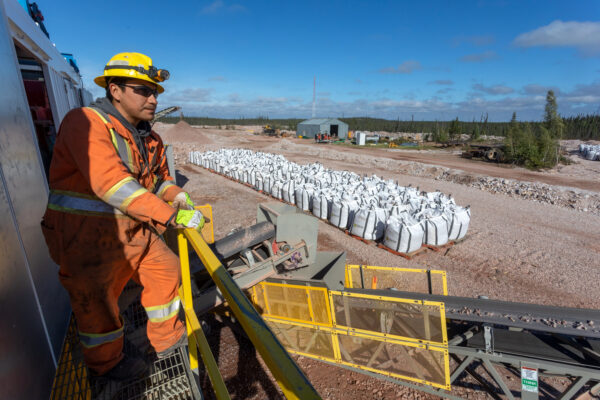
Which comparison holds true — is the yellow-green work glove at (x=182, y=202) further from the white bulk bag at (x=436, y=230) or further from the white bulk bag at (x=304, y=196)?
the white bulk bag at (x=304, y=196)

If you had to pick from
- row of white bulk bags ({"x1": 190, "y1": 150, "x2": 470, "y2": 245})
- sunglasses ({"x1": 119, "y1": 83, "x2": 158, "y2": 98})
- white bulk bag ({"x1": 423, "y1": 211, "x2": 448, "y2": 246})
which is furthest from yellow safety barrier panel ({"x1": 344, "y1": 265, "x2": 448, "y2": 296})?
sunglasses ({"x1": 119, "y1": 83, "x2": 158, "y2": 98})

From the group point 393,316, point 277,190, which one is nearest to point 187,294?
point 393,316

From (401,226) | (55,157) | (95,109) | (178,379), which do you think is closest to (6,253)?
(55,157)

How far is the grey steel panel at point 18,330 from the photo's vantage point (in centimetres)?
125

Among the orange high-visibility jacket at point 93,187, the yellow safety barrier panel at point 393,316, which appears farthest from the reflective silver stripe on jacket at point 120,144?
the yellow safety barrier panel at point 393,316

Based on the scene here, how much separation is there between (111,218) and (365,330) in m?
2.49

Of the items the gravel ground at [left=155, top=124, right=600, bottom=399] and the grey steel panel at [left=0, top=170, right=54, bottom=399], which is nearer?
the grey steel panel at [left=0, top=170, right=54, bottom=399]

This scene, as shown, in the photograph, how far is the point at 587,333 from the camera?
7.93ft

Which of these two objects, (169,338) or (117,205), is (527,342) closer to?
(169,338)

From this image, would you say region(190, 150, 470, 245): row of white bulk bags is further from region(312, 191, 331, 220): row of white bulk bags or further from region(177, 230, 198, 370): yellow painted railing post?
region(177, 230, 198, 370): yellow painted railing post

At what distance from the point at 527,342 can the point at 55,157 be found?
14.0 ft

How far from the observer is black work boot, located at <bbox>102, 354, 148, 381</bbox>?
161 centimetres

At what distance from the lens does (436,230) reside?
5711mm

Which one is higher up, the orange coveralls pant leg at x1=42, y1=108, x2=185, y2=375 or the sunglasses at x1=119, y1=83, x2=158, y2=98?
the sunglasses at x1=119, y1=83, x2=158, y2=98
